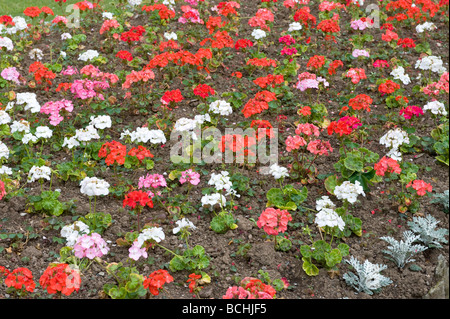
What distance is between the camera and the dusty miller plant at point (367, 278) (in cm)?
427

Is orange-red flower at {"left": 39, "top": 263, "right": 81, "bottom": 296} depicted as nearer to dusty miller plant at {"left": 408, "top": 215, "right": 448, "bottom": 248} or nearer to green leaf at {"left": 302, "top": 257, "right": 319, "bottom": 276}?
green leaf at {"left": 302, "top": 257, "right": 319, "bottom": 276}

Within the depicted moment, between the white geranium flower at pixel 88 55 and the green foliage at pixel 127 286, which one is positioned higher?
the white geranium flower at pixel 88 55

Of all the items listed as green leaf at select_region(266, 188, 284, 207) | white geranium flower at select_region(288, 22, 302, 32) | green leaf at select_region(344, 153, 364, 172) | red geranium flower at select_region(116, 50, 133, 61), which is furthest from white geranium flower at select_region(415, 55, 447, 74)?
red geranium flower at select_region(116, 50, 133, 61)

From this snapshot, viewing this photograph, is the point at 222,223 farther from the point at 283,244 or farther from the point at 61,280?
the point at 61,280

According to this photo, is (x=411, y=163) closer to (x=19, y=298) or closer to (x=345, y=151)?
(x=345, y=151)

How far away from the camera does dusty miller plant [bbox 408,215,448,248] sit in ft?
15.2

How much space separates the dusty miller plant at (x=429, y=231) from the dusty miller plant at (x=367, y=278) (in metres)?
0.55

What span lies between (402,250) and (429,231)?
1.17 feet

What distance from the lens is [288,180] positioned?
557cm

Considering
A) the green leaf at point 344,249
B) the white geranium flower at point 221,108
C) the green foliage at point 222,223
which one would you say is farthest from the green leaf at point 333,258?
the white geranium flower at point 221,108

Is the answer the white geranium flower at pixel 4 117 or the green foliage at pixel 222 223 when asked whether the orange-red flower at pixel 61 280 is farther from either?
the white geranium flower at pixel 4 117

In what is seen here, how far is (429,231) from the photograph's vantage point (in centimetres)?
467

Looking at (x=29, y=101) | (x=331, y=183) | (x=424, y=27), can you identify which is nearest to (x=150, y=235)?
(x=331, y=183)

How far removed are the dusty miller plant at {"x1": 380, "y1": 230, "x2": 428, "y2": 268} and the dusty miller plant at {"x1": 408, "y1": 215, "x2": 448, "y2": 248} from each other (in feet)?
0.25
